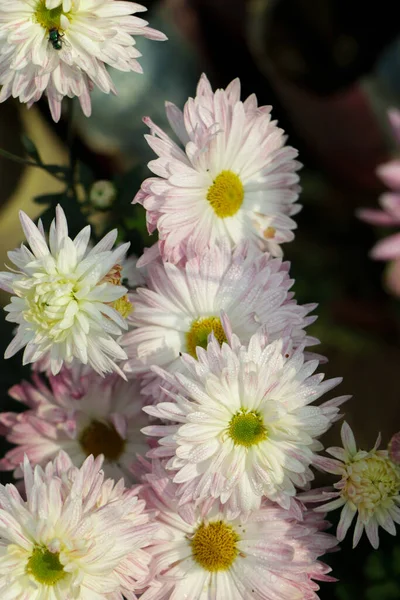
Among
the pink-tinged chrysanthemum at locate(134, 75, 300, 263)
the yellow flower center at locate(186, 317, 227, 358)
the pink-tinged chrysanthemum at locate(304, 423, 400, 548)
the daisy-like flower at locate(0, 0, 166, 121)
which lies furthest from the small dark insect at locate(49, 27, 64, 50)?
the pink-tinged chrysanthemum at locate(304, 423, 400, 548)

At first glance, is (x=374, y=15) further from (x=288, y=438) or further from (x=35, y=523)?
(x=35, y=523)

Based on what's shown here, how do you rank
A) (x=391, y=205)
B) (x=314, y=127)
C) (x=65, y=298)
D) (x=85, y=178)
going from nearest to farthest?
1. (x=65, y=298)
2. (x=391, y=205)
3. (x=85, y=178)
4. (x=314, y=127)

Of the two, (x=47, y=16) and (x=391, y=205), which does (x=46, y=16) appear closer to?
(x=47, y=16)

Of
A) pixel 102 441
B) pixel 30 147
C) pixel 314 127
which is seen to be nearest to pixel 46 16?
pixel 30 147

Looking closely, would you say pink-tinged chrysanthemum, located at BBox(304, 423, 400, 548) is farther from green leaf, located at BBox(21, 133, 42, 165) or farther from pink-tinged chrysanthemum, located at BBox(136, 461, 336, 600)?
green leaf, located at BBox(21, 133, 42, 165)

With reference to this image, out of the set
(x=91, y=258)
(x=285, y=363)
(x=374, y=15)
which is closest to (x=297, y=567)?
(x=285, y=363)

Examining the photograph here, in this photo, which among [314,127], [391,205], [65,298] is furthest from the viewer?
[314,127]

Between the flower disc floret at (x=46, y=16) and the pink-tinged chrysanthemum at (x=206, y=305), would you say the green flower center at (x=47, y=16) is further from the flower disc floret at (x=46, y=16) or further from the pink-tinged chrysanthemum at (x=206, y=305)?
the pink-tinged chrysanthemum at (x=206, y=305)
